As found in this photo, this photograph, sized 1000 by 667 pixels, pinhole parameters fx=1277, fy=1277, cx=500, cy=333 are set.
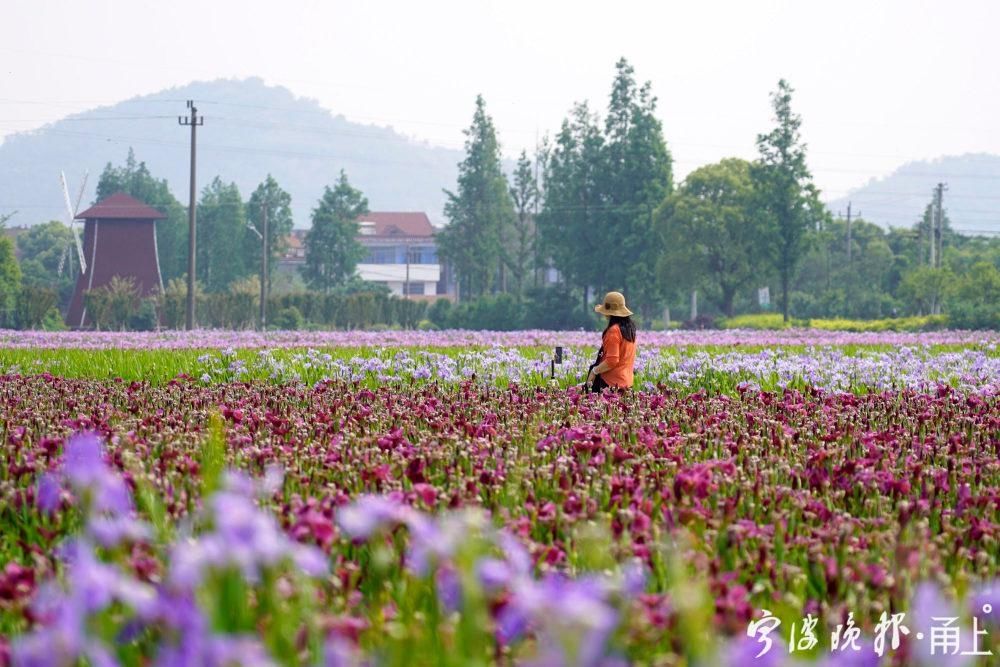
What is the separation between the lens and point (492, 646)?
326cm

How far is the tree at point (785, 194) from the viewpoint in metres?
49.4

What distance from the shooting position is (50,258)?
93.4 meters

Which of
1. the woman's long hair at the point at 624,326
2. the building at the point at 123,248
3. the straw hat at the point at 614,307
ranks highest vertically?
the building at the point at 123,248

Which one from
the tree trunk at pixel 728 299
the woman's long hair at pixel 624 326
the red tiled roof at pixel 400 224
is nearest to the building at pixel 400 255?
the red tiled roof at pixel 400 224

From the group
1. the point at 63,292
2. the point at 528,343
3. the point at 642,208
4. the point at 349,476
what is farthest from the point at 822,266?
the point at 349,476

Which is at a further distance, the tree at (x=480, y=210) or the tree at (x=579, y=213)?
the tree at (x=480, y=210)

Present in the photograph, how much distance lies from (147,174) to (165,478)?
8870 centimetres

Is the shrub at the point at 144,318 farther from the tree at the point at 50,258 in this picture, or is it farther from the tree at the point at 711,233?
the tree at the point at 50,258

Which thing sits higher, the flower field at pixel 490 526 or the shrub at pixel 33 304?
the shrub at pixel 33 304

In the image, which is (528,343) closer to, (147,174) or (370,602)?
(370,602)

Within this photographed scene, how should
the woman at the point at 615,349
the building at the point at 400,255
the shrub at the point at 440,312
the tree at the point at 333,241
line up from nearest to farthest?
the woman at the point at 615,349, the shrub at the point at 440,312, the tree at the point at 333,241, the building at the point at 400,255

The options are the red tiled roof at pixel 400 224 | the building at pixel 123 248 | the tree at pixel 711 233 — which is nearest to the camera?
the tree at pixel 711 233

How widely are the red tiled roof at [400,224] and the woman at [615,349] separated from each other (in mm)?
111197

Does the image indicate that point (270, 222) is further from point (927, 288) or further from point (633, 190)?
point (927, 288)
